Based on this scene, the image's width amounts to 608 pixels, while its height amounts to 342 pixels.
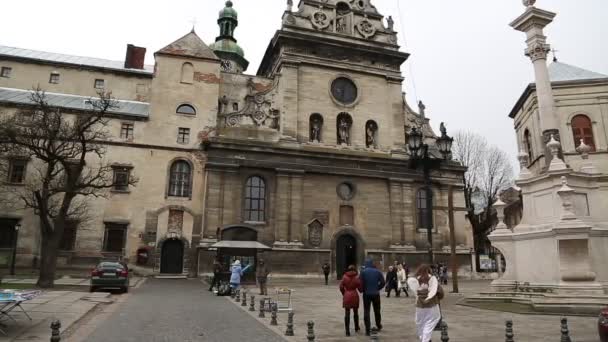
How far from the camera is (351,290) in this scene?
952 centimetres

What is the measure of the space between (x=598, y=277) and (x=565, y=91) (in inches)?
1111

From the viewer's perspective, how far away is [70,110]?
98.2 ft

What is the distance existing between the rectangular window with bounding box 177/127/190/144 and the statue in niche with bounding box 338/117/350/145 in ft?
37.4

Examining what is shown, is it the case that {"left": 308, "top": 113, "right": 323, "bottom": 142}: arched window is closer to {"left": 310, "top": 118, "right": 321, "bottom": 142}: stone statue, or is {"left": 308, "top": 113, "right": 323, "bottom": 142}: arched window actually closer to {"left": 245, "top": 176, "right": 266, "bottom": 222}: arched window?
{"left": 310, "top": 118, "right": 321, "bottom": 142}: stone statue

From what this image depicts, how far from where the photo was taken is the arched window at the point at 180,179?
29.5 m

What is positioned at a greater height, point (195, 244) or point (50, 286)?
point (195, 244)

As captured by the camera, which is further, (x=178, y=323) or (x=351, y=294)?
(x=178, y=323)

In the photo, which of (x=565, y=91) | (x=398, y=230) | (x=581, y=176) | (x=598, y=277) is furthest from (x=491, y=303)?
(x=565, y=91)

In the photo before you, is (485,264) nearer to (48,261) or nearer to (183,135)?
(183,135)

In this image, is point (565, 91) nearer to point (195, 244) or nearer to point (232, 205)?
point (232, 205)

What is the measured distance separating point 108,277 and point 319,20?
84.9 feet

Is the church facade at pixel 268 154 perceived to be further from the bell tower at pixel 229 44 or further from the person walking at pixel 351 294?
the bell tower at pixel 229 44

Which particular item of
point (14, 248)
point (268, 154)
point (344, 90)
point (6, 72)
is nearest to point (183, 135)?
point (268, 154)

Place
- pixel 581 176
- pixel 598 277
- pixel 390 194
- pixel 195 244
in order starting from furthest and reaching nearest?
pixel 390 194, pixel 195 244, pixel 581 176, pixel 598 277
